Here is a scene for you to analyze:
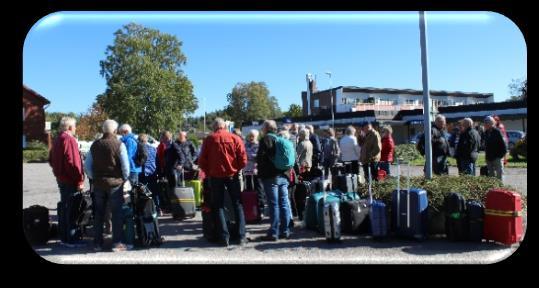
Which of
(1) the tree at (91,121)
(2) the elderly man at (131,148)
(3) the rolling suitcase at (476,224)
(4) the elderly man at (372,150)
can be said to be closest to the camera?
(3) the rolling suitcase at (476,224)

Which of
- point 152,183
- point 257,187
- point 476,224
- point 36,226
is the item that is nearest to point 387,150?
point 257,187

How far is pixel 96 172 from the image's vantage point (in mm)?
6262

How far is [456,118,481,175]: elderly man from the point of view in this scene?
8.80 metres

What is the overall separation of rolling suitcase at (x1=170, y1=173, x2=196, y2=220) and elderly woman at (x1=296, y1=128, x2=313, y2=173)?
214 centimetres

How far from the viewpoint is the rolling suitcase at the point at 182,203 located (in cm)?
832

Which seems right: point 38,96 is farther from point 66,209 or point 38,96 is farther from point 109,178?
point 109,178

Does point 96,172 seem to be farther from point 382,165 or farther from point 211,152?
point 382,165

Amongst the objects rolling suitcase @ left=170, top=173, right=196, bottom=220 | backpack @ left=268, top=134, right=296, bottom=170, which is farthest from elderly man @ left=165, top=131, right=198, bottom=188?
backpack @ left=268, top=134, right=296, bottom=170

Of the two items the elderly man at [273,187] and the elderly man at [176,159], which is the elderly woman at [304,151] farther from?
the elderly man at [176,159]

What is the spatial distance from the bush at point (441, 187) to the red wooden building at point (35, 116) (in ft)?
133

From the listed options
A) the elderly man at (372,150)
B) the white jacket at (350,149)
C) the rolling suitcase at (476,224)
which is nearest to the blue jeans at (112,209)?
the rolling suitcase at (476,224)

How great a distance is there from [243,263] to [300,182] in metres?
3.03

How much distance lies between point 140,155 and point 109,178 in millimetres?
1901
